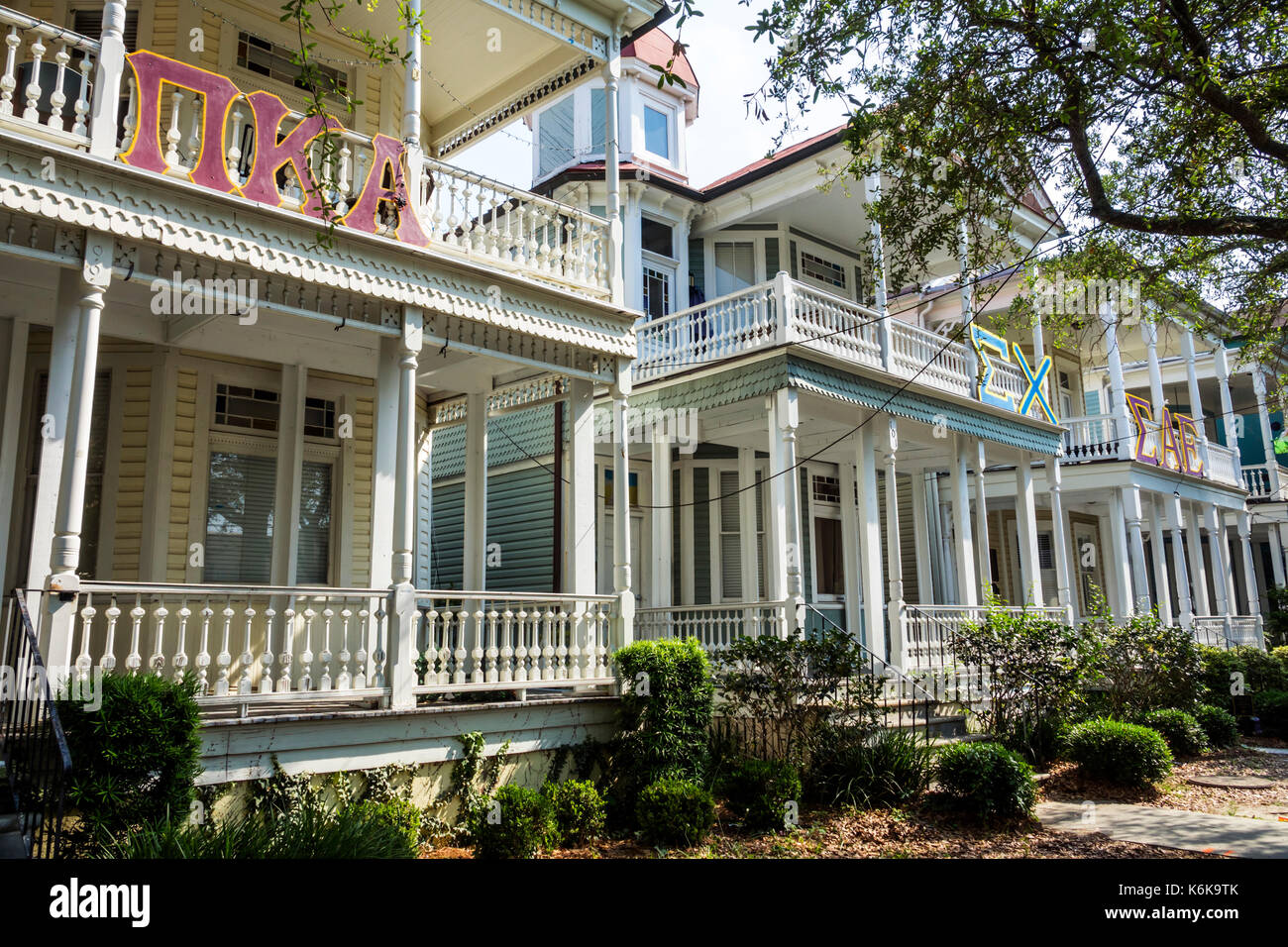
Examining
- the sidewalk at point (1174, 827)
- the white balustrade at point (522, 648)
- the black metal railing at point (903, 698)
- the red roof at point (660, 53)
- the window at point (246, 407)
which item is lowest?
the sidewalk at point (1174, 827)

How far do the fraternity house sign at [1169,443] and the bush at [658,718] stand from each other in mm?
14487

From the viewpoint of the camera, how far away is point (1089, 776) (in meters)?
11.3

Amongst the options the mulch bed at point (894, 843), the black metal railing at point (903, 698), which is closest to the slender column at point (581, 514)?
the mulch bed at point (894, 843)

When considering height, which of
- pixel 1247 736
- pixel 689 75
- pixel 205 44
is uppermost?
pixel 689 75

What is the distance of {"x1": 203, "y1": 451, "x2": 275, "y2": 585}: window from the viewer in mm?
10484

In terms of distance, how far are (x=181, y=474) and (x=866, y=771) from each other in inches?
308

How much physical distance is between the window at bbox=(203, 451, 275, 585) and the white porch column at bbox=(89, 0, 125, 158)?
390cm

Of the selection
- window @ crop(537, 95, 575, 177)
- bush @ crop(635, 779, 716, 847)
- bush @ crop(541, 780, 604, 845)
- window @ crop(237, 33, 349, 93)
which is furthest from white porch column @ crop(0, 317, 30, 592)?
window @ crop(537, 95, 575, 177)

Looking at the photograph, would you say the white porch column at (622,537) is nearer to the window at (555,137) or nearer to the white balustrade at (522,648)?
the white balustrade at (522,648)

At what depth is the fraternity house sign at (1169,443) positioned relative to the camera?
20.7 meters

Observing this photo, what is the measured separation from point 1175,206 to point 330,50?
Result: 10.1 m

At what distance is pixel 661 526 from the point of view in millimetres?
14727
